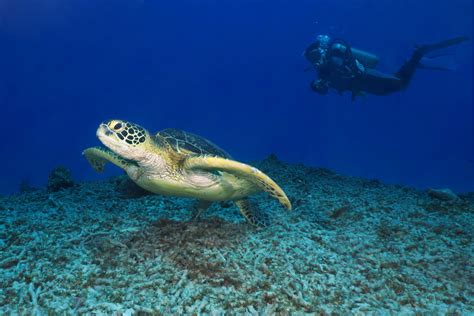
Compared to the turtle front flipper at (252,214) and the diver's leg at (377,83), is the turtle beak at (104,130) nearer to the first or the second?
the turtle front flipper at (252,214)

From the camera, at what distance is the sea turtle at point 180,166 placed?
343 centimetres

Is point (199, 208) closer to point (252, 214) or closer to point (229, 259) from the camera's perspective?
point (252, 214)

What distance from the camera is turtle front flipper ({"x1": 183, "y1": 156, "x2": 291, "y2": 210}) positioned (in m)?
3.31

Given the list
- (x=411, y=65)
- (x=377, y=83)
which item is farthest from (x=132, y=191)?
(x=411, y=65)

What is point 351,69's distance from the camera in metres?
11.6

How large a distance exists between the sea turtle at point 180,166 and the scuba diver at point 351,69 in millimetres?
9277

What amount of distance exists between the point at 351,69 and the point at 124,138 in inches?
421

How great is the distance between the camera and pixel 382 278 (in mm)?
3260

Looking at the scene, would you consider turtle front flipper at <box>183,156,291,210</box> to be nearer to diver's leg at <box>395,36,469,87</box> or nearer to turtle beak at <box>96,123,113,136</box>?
turtle beak at <box>96,123,113,136</box>

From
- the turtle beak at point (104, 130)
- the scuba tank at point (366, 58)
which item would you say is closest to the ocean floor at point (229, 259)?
the turtle beak at point (104, 130)

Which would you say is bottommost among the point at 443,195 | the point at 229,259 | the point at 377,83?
the point at 229,259

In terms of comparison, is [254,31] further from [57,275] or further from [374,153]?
[57,275]

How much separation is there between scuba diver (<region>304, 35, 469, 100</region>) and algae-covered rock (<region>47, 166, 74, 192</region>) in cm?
996

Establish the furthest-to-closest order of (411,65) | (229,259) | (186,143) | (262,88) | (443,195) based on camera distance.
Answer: (262,88)
(411,65)
(443,195)
(186,143)
(229,259)
